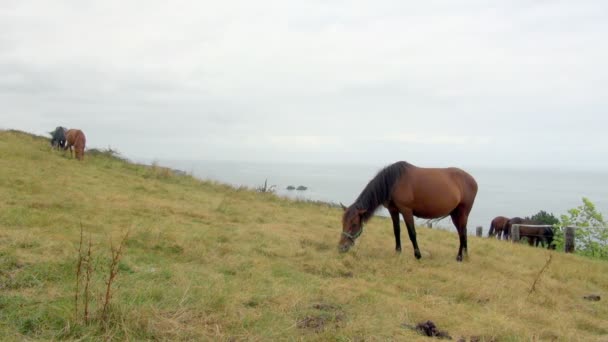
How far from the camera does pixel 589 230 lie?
14.8 meters

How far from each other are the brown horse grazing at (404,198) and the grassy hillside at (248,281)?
1.71 feet

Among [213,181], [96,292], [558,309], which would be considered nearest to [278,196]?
[213,181]

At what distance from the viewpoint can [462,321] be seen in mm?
4621

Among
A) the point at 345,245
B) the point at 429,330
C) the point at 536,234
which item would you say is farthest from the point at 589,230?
the point at 429,330

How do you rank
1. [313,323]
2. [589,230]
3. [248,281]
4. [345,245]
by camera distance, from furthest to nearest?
[589,230] < [345,245] < [248,281] < [313,323]

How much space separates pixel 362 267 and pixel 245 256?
1.81 metres

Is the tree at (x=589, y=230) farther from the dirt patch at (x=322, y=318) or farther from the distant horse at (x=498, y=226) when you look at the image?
the dirt patch at (x=322, y=318)

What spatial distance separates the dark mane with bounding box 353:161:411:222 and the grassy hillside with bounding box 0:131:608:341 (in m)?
0.82

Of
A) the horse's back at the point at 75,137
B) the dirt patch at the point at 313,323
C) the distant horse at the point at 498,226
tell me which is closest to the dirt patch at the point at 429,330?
the dirt patch at the point at 313,323

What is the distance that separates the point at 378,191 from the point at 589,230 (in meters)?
10.9

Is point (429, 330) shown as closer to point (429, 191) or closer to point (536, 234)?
point (429, 191)

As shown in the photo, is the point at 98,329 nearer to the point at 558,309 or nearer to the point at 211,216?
the point at 558,309

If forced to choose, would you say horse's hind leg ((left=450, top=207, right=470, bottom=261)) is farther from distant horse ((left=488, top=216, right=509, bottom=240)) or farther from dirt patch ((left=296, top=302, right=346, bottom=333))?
distant horse ((left=488, top=216, right=509, bottom=240))

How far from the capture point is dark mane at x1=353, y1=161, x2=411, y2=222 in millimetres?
7910
